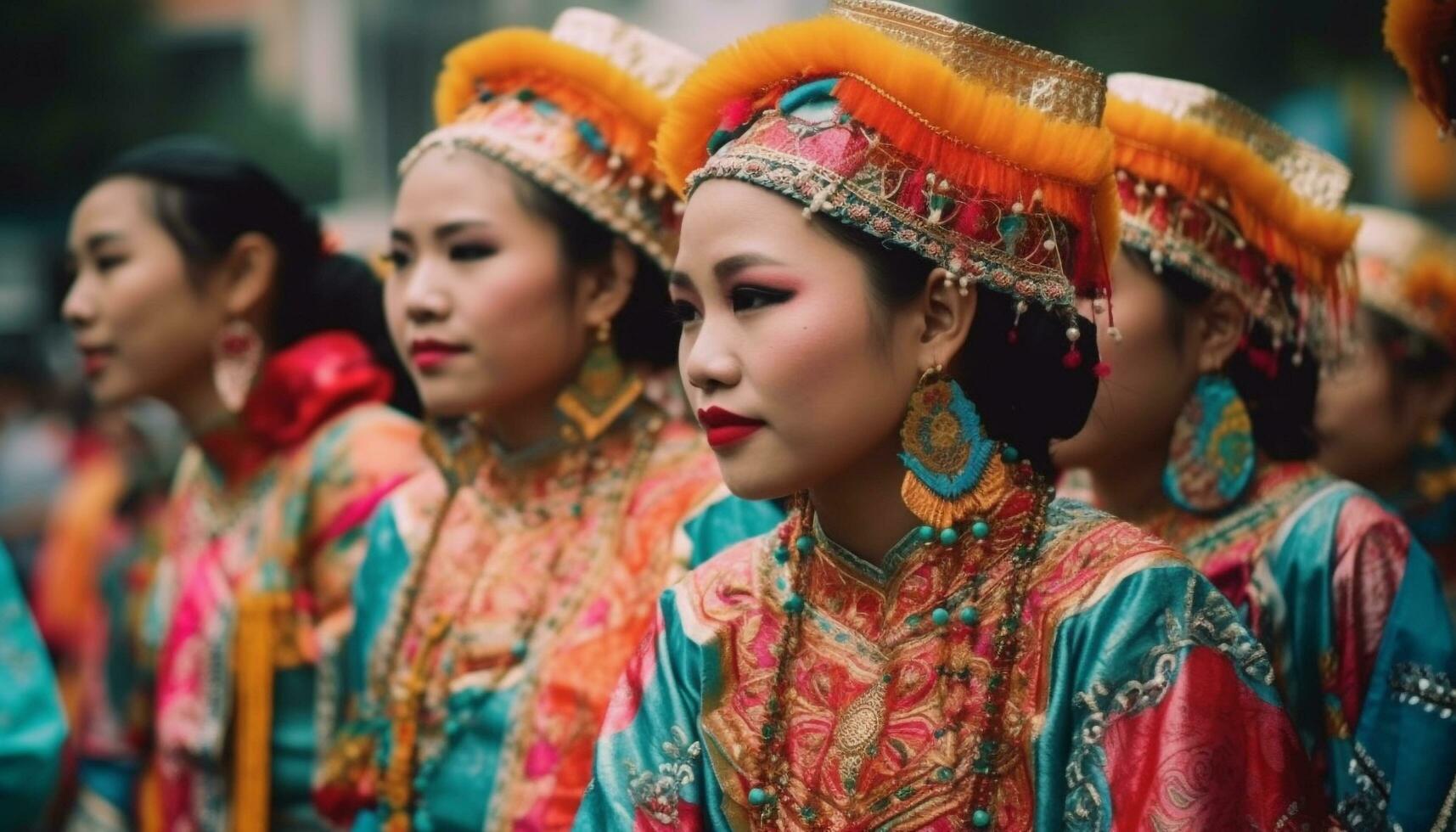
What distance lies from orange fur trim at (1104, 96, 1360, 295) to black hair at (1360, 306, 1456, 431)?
2000 millimetres

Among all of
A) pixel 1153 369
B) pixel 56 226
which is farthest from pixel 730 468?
pixel 56 226

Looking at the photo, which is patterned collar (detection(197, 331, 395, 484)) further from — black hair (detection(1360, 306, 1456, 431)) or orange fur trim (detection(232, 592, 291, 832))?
black hair (detection(1360, 306, 1456, 431))

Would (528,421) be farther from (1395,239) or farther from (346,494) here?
(1395,239)

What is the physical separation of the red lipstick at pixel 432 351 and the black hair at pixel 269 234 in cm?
112

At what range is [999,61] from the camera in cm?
245

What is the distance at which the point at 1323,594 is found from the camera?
323 centimetres

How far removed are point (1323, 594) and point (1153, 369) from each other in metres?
0.52

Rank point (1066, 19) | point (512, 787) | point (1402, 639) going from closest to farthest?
point (1402, 639), point (512, 787), point (1066, 19)

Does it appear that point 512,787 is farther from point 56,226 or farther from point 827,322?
point 56,226

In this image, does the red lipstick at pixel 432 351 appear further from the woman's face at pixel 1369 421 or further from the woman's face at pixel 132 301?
the woman's face at pixel 1369 421

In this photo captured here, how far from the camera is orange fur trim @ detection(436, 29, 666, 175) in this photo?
3637 mm

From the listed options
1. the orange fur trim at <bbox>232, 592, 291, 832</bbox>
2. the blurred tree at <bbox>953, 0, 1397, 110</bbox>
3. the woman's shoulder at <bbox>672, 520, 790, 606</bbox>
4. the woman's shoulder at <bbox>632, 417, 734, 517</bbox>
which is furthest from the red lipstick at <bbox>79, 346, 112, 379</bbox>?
the blurred tree at <bbox>953, 0, 1397, 110</bbox>

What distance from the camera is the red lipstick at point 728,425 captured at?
94.6 inches

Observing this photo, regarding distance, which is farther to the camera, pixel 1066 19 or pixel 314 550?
pixel 1066 19
